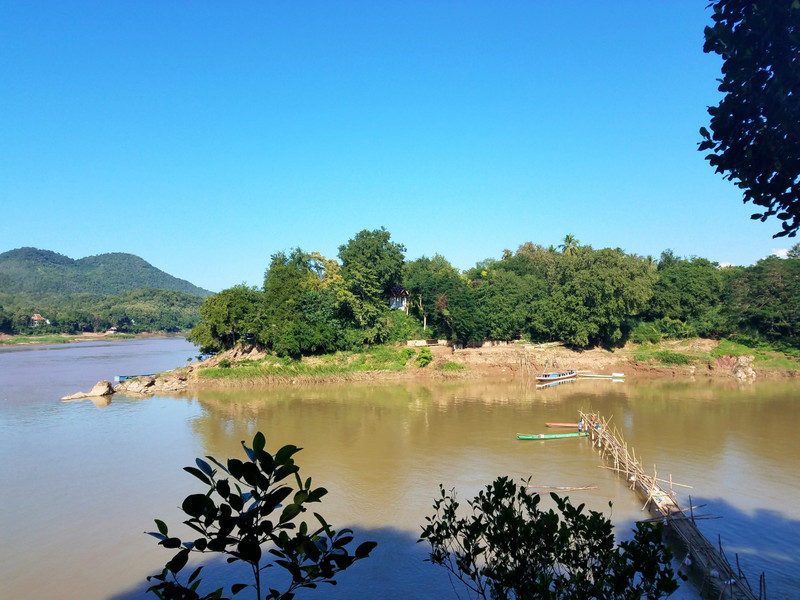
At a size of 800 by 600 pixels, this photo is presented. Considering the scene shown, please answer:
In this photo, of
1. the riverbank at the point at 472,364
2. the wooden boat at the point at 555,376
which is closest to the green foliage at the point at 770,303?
the riverbank at the point at 472,364

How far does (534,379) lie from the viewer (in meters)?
31.9

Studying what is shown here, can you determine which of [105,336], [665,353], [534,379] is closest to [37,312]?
[105,336]

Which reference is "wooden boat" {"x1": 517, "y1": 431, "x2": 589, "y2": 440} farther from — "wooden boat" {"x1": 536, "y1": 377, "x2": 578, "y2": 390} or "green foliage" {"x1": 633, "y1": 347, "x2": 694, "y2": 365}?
"green foliage" {"x1": 633, "y1": 347, "x2": 694, "y2": 365}

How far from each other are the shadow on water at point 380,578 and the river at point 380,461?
0.04 meters

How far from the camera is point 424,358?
33.2 m

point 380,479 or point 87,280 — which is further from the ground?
point 87,280

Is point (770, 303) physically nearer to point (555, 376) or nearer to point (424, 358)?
point (555, 376)

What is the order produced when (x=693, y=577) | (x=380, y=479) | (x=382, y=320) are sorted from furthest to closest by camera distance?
(x=382, y=320) → (x=380, y=479) → (x=693, y=577)

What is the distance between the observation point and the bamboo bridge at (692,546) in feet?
25.7

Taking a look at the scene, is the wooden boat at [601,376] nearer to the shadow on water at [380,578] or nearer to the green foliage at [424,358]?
the green foliage at [424,358]

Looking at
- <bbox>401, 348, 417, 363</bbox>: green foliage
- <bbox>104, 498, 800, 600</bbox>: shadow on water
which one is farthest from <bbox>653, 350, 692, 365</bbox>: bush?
<bbox>104, 498, 800, 600</bbox>: shadow on water

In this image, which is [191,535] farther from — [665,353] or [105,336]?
[105,336]

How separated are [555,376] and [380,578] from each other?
2388cm

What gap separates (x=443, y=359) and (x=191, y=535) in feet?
77.4
